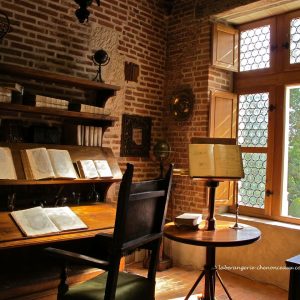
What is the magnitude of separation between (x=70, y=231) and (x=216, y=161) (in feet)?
4.16

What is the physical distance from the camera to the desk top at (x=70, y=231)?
8.01ft

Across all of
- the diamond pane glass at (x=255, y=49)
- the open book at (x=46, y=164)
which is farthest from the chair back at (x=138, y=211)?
the diamond pane glass at (x=255, y=49)

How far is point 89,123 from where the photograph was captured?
3900 mm

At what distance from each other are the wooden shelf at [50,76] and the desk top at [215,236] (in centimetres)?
167

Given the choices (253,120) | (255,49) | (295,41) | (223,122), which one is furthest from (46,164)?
(295,41)

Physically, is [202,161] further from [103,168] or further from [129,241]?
[103,168]

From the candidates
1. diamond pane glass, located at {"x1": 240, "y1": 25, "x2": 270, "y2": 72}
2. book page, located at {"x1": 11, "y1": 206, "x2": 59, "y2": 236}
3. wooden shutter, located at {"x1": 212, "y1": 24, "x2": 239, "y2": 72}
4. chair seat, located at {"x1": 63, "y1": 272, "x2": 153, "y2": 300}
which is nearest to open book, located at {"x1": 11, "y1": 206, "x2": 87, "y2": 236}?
book page, located at {"x1": 11, "y1": 206, "x2": 59, "y2": 236}

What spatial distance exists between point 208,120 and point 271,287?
2027 millimetres

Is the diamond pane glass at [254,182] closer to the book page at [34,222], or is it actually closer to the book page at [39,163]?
the book page at [39,163]

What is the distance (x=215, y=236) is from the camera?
263 cm

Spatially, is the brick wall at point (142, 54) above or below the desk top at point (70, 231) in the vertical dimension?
above

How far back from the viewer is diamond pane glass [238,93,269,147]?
4.28 meters

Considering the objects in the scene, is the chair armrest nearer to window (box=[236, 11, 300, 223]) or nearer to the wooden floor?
the wooden floor

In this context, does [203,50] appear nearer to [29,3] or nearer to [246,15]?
[246,15]
